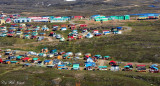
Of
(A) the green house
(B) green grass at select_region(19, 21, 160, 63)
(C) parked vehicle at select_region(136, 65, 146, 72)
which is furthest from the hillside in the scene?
(C) parked vehicle at select_region(136, 65, 146, 72)

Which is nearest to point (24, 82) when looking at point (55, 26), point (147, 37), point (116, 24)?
point (147, 37)

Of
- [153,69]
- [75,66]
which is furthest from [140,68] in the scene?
[75,66]

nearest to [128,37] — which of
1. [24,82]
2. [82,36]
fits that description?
[82,36]

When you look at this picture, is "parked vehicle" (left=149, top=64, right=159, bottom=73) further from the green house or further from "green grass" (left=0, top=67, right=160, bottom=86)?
the green house

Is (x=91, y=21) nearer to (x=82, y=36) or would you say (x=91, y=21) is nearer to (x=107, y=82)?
(x=82, y=36)

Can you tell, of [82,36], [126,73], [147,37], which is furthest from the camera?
[82,36]

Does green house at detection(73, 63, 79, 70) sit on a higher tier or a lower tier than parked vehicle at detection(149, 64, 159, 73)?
higher

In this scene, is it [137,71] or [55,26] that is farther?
[55,26]

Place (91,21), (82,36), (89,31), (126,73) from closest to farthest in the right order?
(126,73) < (82,36) < (89,31) < (91,21)
